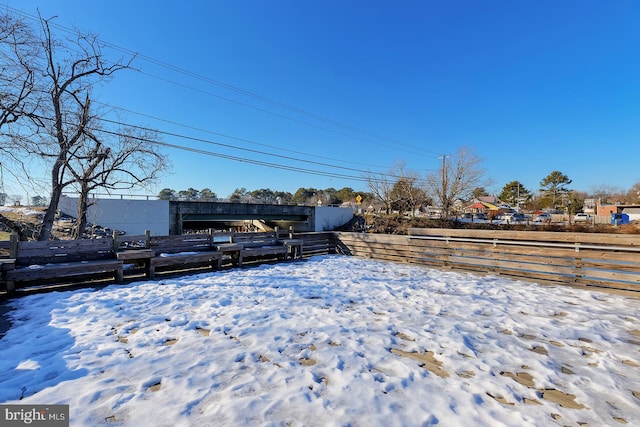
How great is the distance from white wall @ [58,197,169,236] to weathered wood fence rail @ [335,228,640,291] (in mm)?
21730

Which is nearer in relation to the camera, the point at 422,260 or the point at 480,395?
the point at 480,395

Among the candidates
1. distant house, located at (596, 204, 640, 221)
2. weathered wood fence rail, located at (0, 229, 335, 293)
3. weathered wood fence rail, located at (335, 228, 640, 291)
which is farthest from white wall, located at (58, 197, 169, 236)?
distant house, located at (596, 204, 640, 221)

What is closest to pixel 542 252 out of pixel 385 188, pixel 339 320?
pixel 339 320

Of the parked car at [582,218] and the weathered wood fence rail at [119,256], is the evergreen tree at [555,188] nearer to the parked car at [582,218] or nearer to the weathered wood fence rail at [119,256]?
the parked car at [582,218]

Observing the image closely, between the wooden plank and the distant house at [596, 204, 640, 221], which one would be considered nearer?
the wooden plank

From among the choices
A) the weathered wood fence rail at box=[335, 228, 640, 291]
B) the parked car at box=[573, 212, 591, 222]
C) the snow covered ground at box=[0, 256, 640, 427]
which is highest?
the parked car at box=[573, 212, 591, 222]

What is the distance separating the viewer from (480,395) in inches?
94.1

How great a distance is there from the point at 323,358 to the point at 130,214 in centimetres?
2589

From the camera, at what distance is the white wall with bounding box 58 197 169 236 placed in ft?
70.1

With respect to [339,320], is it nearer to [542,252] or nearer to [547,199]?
[542,252]

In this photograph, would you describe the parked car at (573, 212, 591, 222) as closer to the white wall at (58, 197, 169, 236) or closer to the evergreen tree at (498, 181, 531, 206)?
the evergreen tree at (498, 181, 531, 206)

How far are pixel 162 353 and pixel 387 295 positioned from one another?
12.3 feet

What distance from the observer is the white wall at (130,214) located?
21.4 m

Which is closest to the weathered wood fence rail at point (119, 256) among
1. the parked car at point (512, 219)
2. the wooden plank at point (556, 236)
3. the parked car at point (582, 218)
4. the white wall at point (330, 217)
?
the wooden plank at point (556, 236)
